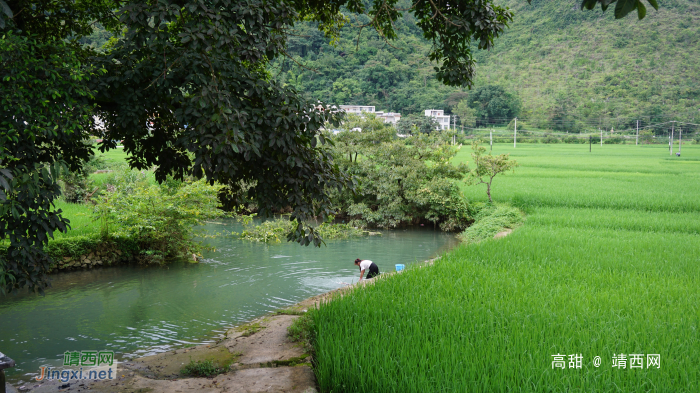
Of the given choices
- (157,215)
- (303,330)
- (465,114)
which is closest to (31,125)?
(303,330)

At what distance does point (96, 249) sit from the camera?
9.72 meters

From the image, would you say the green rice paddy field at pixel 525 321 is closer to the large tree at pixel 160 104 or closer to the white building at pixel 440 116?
the large tree at pixel 160 104

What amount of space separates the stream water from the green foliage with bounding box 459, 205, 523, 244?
1.18 m

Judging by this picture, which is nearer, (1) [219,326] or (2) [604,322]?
(2) [604,322]

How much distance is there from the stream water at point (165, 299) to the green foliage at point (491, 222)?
46.6 inches

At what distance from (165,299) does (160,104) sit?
471 cm

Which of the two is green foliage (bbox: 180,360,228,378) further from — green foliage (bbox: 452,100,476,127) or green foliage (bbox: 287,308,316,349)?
green foliage (bbox: 452,100,476,127)

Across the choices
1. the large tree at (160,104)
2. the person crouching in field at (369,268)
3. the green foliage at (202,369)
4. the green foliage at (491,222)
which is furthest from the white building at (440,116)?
the green foliage at (202,369)

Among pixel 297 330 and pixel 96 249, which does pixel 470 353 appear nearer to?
pixel 297 330

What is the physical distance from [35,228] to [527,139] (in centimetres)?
5046

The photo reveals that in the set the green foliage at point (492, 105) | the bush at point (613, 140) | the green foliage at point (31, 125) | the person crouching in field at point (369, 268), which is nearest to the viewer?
the green foliage at point (31, 125)

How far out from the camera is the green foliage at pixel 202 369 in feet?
14.9

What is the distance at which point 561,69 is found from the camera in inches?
2589

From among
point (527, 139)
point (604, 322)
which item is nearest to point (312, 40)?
point (527, 139)
